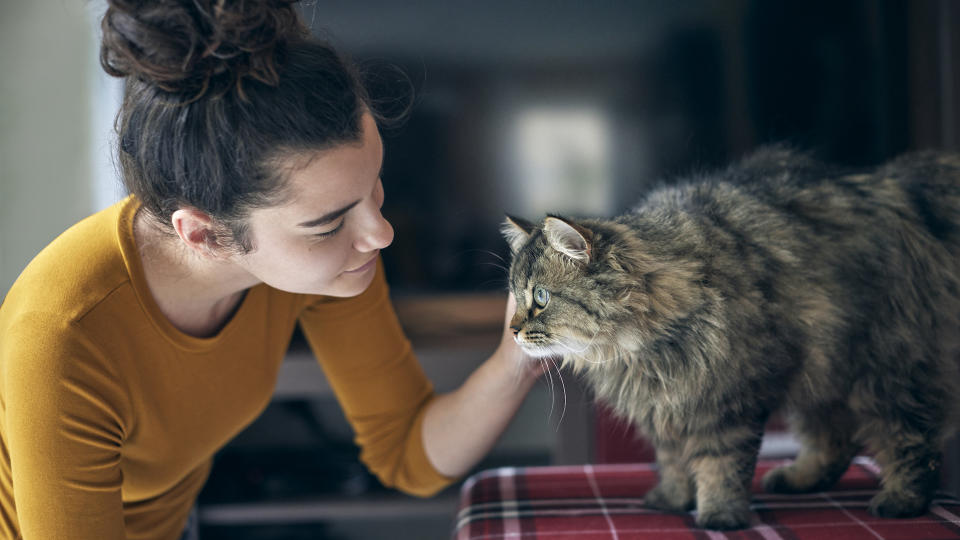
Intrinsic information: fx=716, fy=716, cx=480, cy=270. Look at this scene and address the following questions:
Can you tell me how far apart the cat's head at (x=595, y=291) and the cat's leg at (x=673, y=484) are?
0.16 meters

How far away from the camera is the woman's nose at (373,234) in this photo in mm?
896

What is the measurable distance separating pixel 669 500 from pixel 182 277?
28.7 inches

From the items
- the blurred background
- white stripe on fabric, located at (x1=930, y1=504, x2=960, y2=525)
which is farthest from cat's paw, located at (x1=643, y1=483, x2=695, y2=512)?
the blurred background

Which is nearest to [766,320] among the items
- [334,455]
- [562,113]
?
[562,113]

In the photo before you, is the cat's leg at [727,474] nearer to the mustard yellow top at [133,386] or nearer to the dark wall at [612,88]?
the mustard yellow top at [133,386]

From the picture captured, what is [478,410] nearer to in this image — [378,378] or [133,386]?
[378,378]

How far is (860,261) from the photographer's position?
2.84 feet

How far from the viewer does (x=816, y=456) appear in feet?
3.21

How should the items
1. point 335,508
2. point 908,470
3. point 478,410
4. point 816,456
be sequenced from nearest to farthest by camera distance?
point 908,470
point 816,456
point 478,410
point 335,508

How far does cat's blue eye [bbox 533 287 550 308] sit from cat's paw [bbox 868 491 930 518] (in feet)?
1.55

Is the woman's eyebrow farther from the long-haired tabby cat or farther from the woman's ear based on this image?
the long-haired tabby cat

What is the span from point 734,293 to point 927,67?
167 cm

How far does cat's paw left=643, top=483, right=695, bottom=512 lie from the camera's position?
3.08 ft

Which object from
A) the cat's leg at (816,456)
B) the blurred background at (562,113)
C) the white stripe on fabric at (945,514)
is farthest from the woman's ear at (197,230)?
the blurred background at (562,113)
